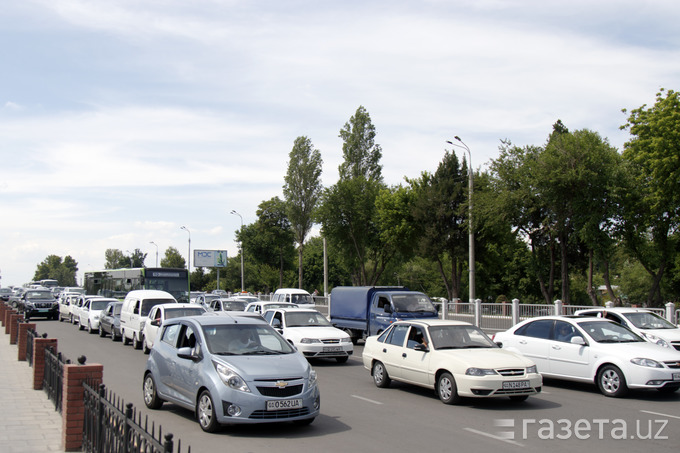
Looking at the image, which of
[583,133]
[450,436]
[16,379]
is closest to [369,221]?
[583,133]

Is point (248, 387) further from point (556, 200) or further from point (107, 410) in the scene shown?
point (556, 200)

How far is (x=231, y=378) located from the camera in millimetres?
8781

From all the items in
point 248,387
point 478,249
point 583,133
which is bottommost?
point 248,387

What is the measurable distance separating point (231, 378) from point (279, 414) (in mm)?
834

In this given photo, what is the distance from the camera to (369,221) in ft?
186

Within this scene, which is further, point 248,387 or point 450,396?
point 450,396

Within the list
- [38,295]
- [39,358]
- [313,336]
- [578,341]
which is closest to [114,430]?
[39,358]

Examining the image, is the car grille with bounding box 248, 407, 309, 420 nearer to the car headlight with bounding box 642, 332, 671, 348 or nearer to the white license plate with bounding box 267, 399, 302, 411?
the white license plate with bounding box 267, 399, 302, 411

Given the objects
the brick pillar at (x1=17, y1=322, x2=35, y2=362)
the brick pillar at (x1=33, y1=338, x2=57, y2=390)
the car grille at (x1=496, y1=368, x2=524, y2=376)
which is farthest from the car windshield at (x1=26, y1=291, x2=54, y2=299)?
the car grille at (x1=496, y1=368, x2=524, y2=376)

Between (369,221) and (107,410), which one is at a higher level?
(369,221)

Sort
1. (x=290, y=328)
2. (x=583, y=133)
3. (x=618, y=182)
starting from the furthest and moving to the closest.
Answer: (x=583, y=133) < (x=618, y=182) < (x=290, y=328)

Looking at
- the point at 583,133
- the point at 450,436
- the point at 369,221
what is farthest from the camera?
the point at 369,221

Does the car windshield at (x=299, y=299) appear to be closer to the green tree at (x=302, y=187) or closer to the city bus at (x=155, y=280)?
the city bus at (x=155, y=280)

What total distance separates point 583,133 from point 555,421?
2818 centimetres
